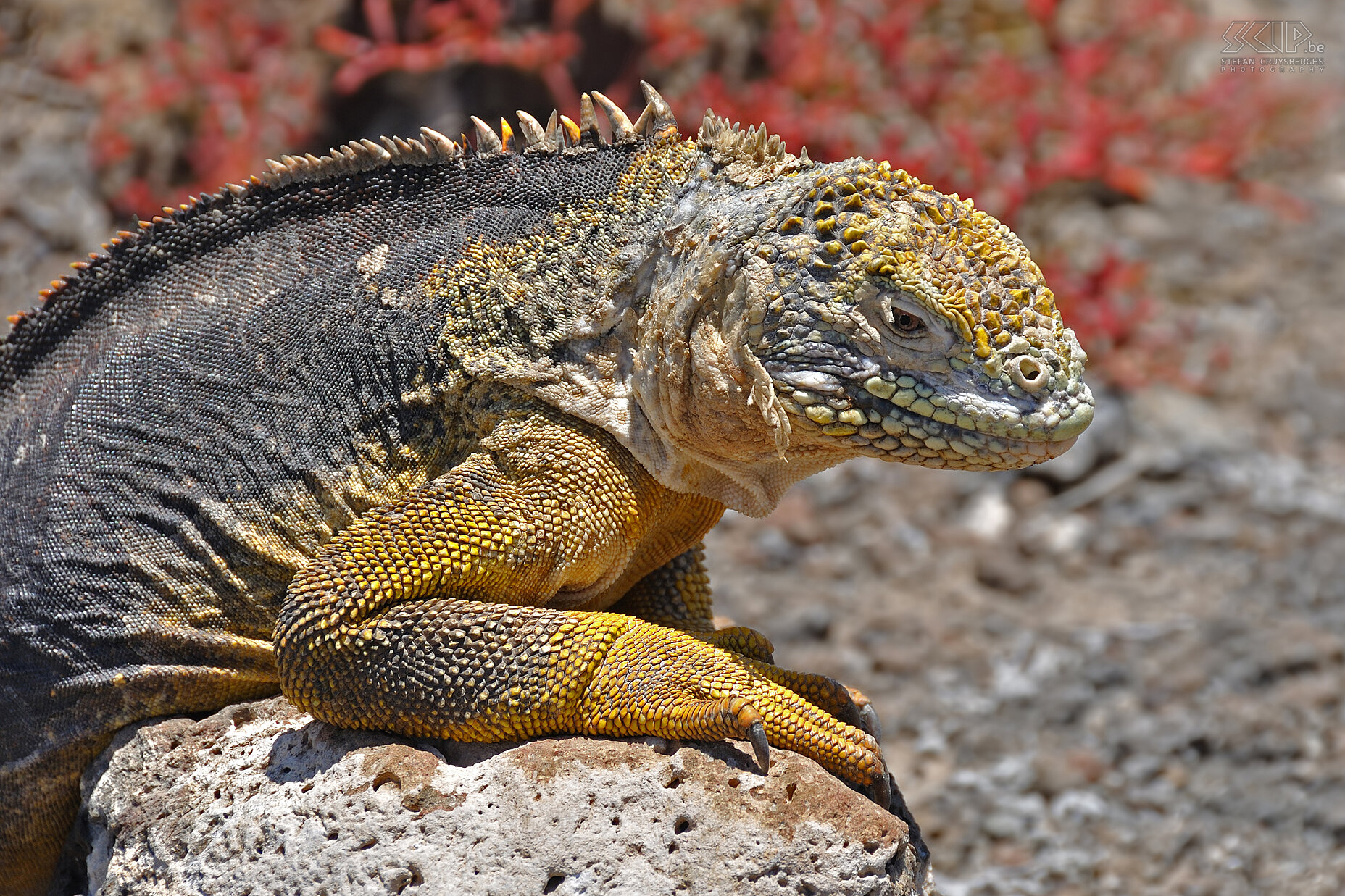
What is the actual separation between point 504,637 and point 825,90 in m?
8.02

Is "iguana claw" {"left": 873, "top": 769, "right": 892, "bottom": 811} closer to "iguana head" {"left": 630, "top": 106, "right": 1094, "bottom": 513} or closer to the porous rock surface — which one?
the porous rock surface

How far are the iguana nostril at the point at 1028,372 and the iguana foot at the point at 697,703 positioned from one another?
1018 millimetres

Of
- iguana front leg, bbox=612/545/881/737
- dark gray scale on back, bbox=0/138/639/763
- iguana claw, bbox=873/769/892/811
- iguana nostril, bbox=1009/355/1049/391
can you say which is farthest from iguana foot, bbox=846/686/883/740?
dark gray scale on back, bbox=0/138/639/763

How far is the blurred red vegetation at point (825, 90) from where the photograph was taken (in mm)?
10078

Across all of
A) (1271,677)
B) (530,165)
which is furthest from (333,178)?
(1271,677)

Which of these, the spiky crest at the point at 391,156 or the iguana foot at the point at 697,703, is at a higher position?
the spiky crest at the point at 391,156

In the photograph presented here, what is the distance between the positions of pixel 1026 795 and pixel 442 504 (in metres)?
4.63

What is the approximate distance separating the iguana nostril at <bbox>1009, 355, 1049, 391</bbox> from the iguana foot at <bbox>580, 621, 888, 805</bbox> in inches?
40.1

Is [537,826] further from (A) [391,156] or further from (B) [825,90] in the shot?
(B) [825,90]

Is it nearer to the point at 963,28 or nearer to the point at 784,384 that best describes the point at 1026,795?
the point at 784,384

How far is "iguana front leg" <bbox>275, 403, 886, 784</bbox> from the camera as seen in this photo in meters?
3.53

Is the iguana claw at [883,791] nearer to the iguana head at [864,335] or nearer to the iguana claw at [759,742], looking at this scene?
the iguana claw at [759,742]

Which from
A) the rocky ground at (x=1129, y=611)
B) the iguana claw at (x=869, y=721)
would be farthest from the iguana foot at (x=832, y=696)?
the rocky ground at (x=1129, y=611)

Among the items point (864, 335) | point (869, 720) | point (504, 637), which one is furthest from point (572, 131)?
point (869, 720)
